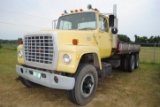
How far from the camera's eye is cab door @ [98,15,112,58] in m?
5.26

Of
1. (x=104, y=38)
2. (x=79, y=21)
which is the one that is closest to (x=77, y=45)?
(x=79, y=21)

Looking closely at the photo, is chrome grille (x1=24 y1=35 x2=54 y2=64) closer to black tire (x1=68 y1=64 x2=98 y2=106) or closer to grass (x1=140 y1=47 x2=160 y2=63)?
black tire (x1=68 y1=64 x2=98 y2=106)

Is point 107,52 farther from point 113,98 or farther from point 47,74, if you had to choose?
point 47,74

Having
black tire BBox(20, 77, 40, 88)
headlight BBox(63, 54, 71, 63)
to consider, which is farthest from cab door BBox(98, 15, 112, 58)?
black tire BBox(20, 77, 40, 88)

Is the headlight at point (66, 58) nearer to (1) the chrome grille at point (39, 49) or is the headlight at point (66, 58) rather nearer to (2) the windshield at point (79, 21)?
(1) the chrome grille at point (39, 49)

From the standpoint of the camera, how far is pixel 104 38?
5473mm

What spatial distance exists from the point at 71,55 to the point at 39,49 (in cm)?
88

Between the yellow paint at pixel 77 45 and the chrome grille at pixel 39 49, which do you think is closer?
the yellow paint at pixel 77 45

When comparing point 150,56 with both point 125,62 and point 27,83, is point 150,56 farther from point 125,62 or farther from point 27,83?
point 27,83

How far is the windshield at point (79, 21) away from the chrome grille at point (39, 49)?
5.53 feet

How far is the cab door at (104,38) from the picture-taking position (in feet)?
17.3

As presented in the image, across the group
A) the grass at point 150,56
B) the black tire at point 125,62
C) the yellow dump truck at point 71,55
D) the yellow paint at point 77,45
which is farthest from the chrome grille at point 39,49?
the grass at point 150,56

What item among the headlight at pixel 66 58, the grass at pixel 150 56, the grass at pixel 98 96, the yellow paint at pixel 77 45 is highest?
the yellow paint at pixel 77 45

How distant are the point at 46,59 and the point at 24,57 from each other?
37.4 inches
